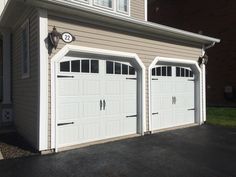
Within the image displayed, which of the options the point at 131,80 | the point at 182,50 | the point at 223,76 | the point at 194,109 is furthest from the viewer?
the point at 223,76

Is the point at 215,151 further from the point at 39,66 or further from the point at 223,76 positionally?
the point at 223,76

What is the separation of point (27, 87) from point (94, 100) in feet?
6.14

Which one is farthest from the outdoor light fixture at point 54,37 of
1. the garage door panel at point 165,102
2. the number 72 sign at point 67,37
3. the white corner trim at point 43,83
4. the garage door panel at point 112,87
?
the garage door panel at point 165,102

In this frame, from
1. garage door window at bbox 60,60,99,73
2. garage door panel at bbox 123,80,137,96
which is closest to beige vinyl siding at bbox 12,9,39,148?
garage door window at bbox 60,60,99,73

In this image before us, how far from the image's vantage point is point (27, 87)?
6.99 m

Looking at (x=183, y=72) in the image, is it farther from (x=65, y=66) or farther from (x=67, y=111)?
(x=67, y=111)

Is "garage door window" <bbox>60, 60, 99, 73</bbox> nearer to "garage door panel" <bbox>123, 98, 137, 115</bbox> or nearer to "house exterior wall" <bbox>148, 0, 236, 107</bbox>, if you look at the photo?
"garage door panel" <bbox>123, 98, 137, 115</bbox>

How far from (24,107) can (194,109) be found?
6502mm

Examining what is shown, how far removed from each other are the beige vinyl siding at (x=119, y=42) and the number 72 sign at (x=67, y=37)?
0.34 ft

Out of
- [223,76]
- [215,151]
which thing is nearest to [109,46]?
[215,151]

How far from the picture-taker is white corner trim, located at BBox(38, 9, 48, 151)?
19.5 ft

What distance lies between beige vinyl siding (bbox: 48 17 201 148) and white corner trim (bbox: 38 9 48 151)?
0.19m

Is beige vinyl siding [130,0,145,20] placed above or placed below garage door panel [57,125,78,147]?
above

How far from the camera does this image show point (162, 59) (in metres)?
8.69
